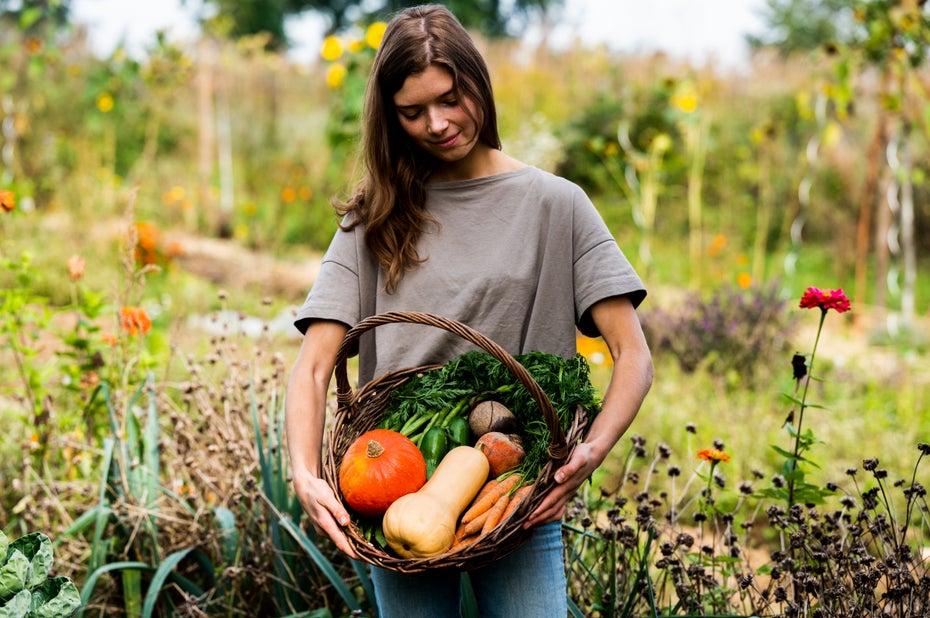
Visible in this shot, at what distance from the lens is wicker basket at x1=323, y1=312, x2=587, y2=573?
4.74 feet

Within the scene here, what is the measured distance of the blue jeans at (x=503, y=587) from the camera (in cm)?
174

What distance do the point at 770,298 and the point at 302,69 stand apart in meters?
6.72

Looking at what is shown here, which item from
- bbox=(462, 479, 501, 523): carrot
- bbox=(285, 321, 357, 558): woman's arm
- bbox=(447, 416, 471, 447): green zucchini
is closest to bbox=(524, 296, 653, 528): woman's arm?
bbox=(462, 479, 501, 523): carrot

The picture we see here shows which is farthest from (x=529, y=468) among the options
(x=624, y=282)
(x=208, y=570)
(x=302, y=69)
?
(x=302, y=69)

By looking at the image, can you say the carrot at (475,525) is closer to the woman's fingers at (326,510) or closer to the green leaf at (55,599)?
the woman's fingers at (326,510)

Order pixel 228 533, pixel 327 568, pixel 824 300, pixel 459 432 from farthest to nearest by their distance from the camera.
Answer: pixel 228 533 → pixel 327 568 → pixel 824 300 → pixel 459 432

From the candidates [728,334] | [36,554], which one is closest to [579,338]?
[728,334]

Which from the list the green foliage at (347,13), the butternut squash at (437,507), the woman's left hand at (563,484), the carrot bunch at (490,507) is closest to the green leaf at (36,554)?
the butternut squash at (437,507)

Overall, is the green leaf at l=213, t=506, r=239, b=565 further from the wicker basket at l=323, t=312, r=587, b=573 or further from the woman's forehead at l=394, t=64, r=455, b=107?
the woman's forehead at l=394, t=64, r=455, b=107

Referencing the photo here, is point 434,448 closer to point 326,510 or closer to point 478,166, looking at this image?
point 326,510

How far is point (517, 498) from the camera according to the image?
153 cm

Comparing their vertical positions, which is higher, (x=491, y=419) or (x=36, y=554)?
(x=491, y=419)

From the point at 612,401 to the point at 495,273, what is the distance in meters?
0.38

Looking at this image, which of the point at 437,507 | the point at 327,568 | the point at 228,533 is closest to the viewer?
the point at 437,507
